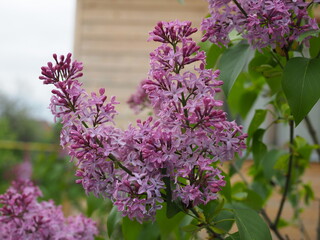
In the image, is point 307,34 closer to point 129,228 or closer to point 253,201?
point 129,228

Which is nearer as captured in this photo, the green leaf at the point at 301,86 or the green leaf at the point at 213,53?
the green leaf at the point at 301,86

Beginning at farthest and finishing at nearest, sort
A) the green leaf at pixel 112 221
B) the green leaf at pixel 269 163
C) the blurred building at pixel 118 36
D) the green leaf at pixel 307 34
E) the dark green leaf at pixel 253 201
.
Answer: the blurred building at pixel 118 36 → the green leaf at pixel 269 163 → the dark green leaf at pixel 253 201 → the green leaf at pixel 112 221 → the green leaf at pixel 307 34

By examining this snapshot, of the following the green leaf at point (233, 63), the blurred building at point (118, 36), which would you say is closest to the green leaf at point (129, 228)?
the green leaf at point (233, 63)

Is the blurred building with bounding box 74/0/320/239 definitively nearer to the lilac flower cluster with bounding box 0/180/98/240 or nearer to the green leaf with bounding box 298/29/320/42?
the lilac flower cluster with bounding box 0/180/98/240

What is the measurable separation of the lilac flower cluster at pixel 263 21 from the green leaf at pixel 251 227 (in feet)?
0.92

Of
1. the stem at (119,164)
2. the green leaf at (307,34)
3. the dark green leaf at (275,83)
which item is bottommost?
the stem at (119,164)

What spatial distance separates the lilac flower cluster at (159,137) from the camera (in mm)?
669

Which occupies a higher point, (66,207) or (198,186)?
(198,186)

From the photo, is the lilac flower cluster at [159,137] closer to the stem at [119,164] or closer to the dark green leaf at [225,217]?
the stem at [119,164]

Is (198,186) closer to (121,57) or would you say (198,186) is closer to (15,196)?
(15,196)

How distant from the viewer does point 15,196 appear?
3.23ft

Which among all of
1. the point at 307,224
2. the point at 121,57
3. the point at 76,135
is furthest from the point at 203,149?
the point at 121,57

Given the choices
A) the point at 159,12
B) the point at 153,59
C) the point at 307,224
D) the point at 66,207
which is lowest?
the point at 66,207

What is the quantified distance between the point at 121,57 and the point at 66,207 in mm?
1475
